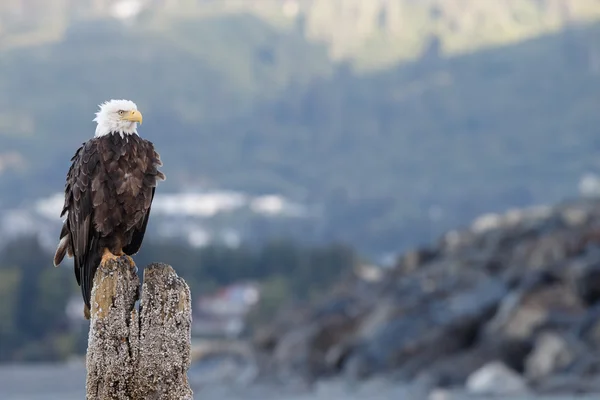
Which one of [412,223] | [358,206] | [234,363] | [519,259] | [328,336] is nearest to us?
[519,259]

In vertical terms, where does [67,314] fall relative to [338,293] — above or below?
above

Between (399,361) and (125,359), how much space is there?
25.5 m

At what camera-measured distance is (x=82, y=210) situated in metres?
7.79

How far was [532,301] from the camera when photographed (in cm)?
2783

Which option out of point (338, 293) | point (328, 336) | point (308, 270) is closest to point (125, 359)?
point (328, 336)

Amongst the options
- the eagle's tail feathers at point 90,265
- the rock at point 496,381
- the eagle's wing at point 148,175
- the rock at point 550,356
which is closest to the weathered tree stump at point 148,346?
the eagle's tail feathers at point 90,265

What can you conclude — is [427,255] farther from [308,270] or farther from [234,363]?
[308,270]

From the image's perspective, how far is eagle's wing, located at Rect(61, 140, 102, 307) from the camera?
25.2 ft

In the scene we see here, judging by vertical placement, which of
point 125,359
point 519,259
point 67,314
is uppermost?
point 67,314

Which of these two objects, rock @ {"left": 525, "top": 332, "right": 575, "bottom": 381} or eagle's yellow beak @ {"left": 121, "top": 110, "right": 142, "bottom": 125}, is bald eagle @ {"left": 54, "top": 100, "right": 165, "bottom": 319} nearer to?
eagle's yellow beak @ {"left": 121, "top": 110, "right": 142, "bottom": 125}

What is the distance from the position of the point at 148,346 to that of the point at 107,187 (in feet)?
5.76

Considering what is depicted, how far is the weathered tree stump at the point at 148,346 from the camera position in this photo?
619 centimetres

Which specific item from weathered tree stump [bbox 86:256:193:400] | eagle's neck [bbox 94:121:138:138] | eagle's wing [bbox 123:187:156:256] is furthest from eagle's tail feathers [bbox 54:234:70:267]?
weathered tree stump [bbox 86:256:193:400]

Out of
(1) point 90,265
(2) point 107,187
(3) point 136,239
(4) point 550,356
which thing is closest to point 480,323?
(4) point 550,356
